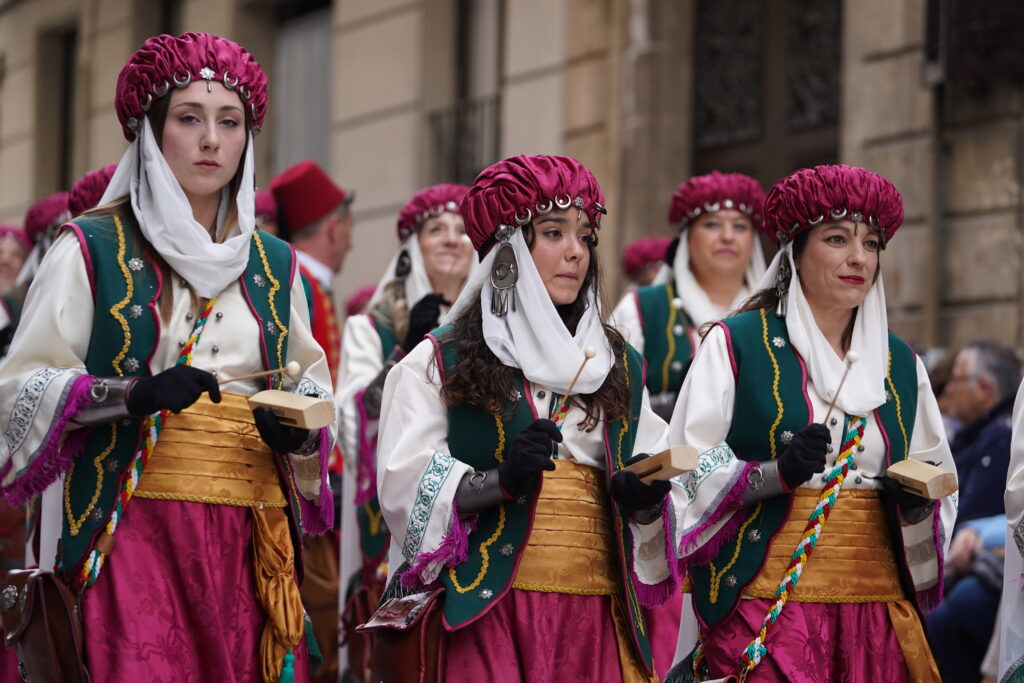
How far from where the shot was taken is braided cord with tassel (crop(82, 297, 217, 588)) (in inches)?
183

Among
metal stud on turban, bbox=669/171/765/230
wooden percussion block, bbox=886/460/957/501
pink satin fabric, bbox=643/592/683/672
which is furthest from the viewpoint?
metal stud on turban, bbox=669/171/765/230

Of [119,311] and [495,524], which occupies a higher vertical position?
[119,311]

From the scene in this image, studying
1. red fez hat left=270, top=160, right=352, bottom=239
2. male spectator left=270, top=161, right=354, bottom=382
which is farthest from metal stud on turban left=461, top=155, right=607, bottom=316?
red fez hat left=270, top=160, right=352, bottom=239

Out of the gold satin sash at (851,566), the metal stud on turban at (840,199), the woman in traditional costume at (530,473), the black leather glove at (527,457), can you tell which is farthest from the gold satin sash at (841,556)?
the black leather glove at (527,457)

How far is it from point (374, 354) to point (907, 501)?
9.57 ft

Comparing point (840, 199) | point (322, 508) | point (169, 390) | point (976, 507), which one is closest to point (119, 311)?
point (169, 390)

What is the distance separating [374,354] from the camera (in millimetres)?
7422

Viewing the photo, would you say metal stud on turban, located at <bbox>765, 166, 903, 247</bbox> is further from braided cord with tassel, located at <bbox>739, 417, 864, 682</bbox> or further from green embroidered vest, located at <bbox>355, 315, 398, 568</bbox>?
green embroidered vest, located at <bbox>355, 315, 398, 568</bbox>

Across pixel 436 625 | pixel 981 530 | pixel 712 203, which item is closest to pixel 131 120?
pixel 436 625

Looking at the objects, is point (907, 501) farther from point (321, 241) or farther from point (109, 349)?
point (321, 241)

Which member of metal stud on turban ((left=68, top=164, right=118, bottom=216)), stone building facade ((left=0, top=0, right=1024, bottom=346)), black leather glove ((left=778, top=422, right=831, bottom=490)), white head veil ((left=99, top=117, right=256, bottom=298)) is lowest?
black leather glove ((left=778, top=422, right=831, bottom=490))

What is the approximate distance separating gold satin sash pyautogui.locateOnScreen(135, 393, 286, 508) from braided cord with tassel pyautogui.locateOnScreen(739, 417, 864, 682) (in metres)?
1.42

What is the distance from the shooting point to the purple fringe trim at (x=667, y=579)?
4848 millimetres

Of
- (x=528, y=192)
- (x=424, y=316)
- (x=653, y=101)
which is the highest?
(x=653, y=101)
